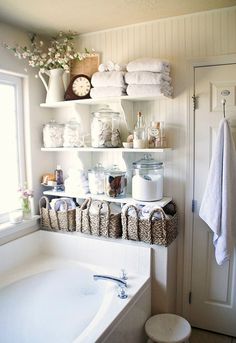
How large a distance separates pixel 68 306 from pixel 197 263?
100 centimetres

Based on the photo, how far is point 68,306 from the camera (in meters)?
2.15

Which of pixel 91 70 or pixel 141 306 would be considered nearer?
pixel 141 306

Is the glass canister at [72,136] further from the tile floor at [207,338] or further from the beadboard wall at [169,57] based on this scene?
the tile floor at [207,338]

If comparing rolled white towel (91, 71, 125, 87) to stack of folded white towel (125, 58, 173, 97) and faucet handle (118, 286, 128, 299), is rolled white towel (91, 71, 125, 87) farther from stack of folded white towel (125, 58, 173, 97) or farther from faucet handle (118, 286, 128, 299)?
faucet handle (118, 286, 128, 299)

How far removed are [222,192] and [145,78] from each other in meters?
0.91

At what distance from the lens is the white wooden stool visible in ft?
6.28

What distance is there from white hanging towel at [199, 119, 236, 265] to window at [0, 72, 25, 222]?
1477 mm

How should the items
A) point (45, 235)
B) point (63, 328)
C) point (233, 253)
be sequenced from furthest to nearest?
point (45, 235) < point (233, 253) < point (63, 328)

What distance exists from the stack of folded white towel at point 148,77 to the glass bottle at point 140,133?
206 mm

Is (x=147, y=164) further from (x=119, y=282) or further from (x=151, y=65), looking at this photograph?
(x=119, y=282)

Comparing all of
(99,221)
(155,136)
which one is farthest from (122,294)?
(155,136)

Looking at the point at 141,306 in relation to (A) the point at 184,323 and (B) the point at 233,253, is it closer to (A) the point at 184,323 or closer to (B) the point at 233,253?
(A) the point at 184,323

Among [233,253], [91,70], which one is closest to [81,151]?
[91,70]

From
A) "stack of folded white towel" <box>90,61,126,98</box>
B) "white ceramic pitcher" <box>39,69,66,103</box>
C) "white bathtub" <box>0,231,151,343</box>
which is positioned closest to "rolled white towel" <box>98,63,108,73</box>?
"stack of folded white towel" <box>90,61,126,98</box>
